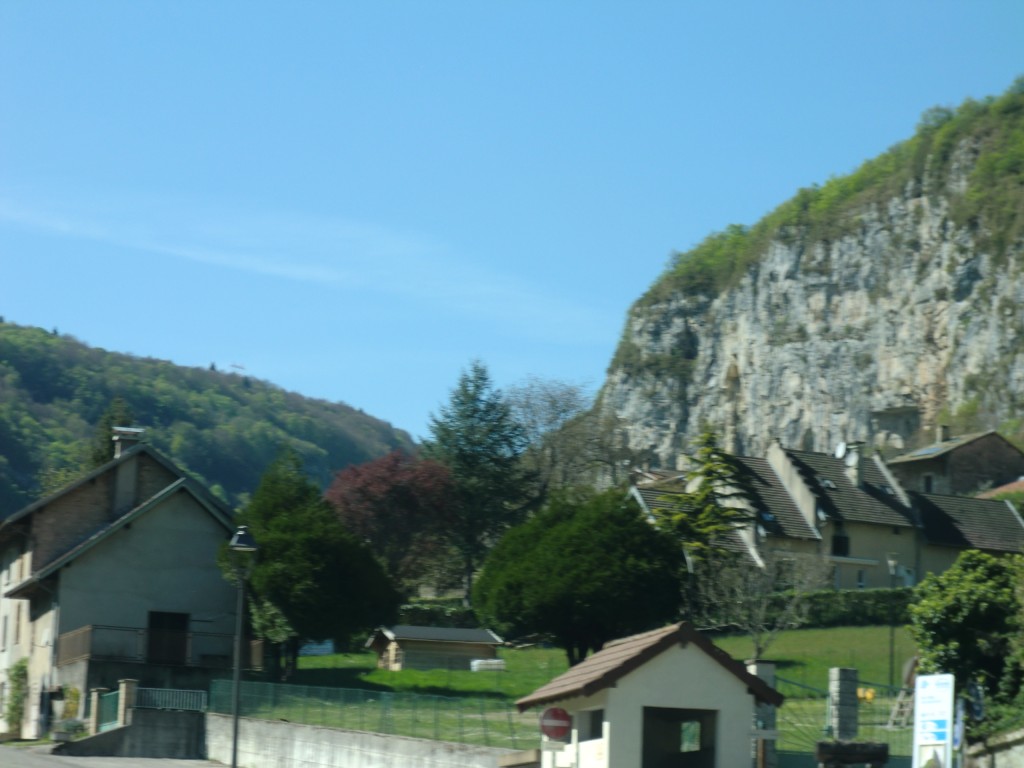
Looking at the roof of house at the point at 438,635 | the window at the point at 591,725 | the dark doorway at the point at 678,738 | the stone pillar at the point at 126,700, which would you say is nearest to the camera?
the window at the point at 591,725

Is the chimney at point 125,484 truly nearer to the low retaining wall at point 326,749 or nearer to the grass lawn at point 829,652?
the low retaining wall at point 326,749

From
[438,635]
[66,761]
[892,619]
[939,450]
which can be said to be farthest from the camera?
[939,450]

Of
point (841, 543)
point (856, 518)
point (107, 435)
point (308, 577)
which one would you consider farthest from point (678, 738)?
point (107, 435)

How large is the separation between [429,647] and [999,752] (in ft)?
114

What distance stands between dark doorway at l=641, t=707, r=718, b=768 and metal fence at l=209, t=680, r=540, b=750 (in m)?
2.83

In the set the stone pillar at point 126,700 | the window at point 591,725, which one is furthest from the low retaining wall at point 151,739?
the window at point 591,725

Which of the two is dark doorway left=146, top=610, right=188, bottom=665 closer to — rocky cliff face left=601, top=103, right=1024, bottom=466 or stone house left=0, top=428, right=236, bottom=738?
stone house left=0, top=428, right=236, bottom=738

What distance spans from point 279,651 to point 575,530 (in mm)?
10068

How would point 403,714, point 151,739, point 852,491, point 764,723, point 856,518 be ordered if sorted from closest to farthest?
1. point 764,723
2. point 403,714
3. point 151,739
4. point 856,518
5. point 852,491

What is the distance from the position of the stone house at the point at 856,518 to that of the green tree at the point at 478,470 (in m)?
7.79

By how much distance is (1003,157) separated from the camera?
156875mm

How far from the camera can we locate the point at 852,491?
8662 cm

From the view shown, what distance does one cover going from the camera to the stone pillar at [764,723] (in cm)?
2652

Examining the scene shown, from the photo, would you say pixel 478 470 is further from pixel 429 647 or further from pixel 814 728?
pixel 814 728
